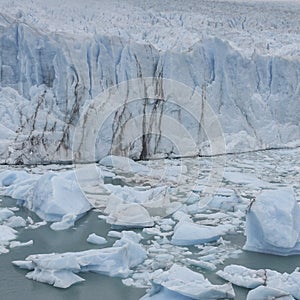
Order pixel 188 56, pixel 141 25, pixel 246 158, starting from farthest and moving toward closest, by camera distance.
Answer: pixel 141 25 < pixel 188 56 < pixel 246 158

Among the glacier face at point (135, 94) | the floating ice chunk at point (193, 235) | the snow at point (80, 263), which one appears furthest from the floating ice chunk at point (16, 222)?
the glacier face at point (135, 94)

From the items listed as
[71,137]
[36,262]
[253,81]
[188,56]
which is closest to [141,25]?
[188,56]

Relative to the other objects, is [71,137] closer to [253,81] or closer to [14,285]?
[253,81]

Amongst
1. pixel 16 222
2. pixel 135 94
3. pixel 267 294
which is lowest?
pixel 16 222

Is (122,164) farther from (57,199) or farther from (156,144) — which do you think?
(57,199)

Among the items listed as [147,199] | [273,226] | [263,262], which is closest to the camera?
[263,262]

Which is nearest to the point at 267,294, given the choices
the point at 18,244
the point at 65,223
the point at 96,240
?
the point at 96,240
